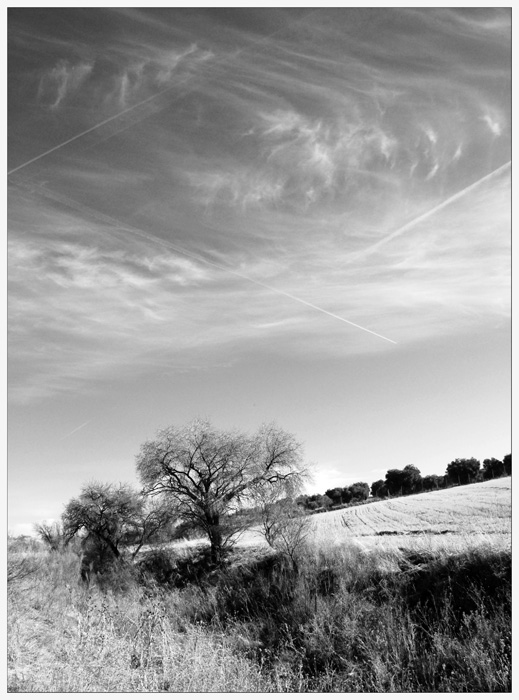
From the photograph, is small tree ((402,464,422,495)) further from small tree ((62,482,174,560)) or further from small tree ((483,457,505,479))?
small tree ((62,482,174,560))

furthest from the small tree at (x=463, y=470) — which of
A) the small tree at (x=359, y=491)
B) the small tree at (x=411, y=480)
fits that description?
the small tree at (x=359, y=491)

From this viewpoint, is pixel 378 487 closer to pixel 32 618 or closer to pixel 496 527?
pixel 496 527

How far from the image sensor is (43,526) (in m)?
30.5

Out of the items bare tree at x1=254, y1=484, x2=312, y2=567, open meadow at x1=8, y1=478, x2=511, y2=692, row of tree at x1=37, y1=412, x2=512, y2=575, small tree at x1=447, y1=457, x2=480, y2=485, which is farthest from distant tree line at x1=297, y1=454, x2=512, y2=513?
open meadow at x1=8, y1=478, x2=511, y2=692

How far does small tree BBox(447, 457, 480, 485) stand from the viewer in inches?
2263

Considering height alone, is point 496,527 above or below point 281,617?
above

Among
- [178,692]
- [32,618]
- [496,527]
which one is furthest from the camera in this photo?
[496,527]

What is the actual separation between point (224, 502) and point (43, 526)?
15139mm

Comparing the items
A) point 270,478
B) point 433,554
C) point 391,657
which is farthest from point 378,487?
point 391,657

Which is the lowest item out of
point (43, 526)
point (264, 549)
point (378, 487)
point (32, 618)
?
point (378, 487)

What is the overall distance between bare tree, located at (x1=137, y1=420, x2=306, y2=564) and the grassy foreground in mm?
6616

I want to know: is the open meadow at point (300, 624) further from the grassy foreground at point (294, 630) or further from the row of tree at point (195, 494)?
the row of tree at point (195, 494)

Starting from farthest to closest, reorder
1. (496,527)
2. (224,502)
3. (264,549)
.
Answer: (224,502), (264,549), (496,527)

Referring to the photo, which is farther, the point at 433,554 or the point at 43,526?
the point at 43,526
